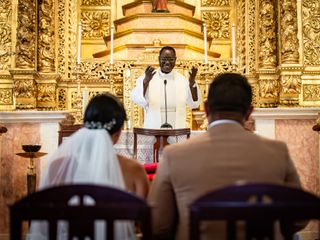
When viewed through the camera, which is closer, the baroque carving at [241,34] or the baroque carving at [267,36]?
the baroque carving at [267,36]

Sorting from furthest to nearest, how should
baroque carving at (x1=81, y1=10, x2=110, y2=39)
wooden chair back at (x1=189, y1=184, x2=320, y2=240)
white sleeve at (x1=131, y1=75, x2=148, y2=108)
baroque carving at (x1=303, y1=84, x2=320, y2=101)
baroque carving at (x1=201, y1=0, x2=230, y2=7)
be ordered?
baroque carving at (x1=201, y1=0, x2=230, y2=7), baroque carving at (x1=81, y1=10, x2=110, y2=39), baroque carving at (x1=303, y1=84, x2=320, y2=101), white sleeve at (x1=131, y1=75, x2=148, y2=108), wooden chair back at (x1=189, y1=184, x2=320, y2=240)

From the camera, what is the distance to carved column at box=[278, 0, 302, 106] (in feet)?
25.8

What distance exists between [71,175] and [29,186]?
10.8ft

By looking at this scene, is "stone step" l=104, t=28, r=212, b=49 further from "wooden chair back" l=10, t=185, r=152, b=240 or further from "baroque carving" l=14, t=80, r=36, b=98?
"wooden chair back" l=10, t=185, r=152, b=240

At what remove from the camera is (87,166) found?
9.48 ft

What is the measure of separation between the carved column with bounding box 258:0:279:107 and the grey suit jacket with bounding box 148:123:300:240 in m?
5.45

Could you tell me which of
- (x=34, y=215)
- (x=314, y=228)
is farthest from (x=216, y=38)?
(x=34, y=215)

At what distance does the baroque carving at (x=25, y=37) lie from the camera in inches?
314

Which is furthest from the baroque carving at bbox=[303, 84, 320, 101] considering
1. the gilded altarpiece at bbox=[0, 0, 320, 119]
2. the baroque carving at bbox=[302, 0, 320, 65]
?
the baroque carving at bbox=[302, 0, 320, 65]

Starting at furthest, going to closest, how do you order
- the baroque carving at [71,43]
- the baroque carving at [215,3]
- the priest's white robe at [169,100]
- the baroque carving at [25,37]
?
the baroque carving at [215,3] < the baroque carving at [71,43] < the baroque carving at [25,37] < the priest's white robe at [169,100]

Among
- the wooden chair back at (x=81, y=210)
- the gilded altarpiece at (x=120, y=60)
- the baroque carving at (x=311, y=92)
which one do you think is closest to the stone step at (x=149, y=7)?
the gilded altarpiece at (x=120, y=60)

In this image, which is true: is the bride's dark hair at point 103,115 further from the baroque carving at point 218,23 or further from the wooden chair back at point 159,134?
the baroque carving at point 218,23

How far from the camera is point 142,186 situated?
305 centimetres

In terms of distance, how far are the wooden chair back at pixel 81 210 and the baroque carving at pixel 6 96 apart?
613 cm
